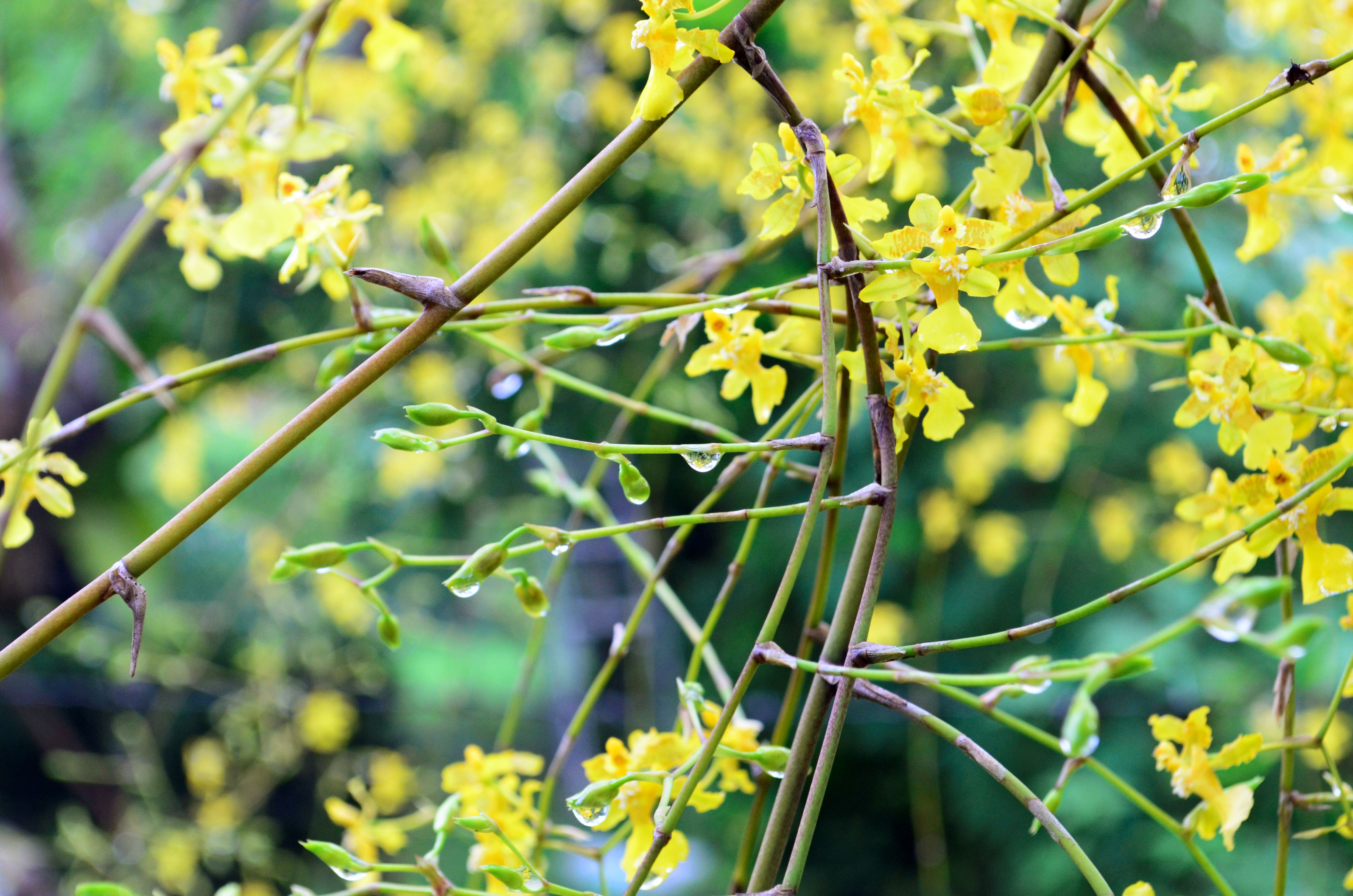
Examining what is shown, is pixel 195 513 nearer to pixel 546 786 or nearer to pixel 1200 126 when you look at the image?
pixel 546 786

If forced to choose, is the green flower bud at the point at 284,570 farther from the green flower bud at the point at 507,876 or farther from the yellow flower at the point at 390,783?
the yellow flower at the point at 390,783

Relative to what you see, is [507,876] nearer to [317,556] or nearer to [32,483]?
[317,556]

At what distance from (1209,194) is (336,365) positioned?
0.82 feet

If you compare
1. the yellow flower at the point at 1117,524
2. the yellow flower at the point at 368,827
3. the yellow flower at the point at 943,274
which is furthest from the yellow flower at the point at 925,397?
the yellow flower at the point at 1117,524

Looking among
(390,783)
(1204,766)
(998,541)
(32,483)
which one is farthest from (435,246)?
(998,541)

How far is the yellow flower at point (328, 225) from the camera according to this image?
29 centimetres

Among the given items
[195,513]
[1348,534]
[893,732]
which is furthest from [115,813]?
[1348,534]

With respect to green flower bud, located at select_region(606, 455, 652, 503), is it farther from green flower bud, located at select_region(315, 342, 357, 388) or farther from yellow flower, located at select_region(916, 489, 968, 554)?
yellow flower, located at select_region(916, 489, 968, 554)

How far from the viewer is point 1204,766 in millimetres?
261

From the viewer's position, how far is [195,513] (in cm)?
23

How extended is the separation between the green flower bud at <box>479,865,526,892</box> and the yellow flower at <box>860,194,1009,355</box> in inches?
6.2

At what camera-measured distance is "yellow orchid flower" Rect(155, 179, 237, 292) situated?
0.38 meters

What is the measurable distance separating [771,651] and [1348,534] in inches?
43.5

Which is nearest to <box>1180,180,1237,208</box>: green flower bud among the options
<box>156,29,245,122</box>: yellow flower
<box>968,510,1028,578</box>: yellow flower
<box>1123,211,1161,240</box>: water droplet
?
<box>1123,211,1161,240</box>: water droplet
